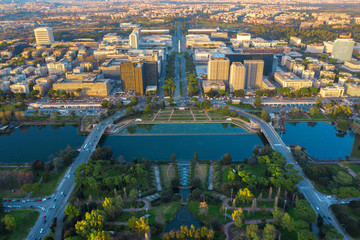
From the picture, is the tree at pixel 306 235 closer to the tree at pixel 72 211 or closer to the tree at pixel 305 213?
the tree at pixel 305 213

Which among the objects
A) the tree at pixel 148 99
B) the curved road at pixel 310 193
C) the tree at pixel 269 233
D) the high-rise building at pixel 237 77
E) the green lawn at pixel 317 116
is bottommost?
the curved road at pixel 310 193

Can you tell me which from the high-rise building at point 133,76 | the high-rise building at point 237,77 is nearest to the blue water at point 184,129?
the high-rise building at point 133,76

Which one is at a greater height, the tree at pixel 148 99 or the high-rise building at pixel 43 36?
the high-rise building at pixel 43 36

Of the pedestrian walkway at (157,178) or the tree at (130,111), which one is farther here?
the tree at (130,111)

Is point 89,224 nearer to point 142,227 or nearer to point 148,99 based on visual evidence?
point 142,227

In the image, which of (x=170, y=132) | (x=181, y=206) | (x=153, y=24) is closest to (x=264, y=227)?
(x=181, y=206)

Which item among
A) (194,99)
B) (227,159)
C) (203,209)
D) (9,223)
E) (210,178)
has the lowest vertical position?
(210,178)

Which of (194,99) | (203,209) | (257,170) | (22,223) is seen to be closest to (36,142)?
(22,223)
